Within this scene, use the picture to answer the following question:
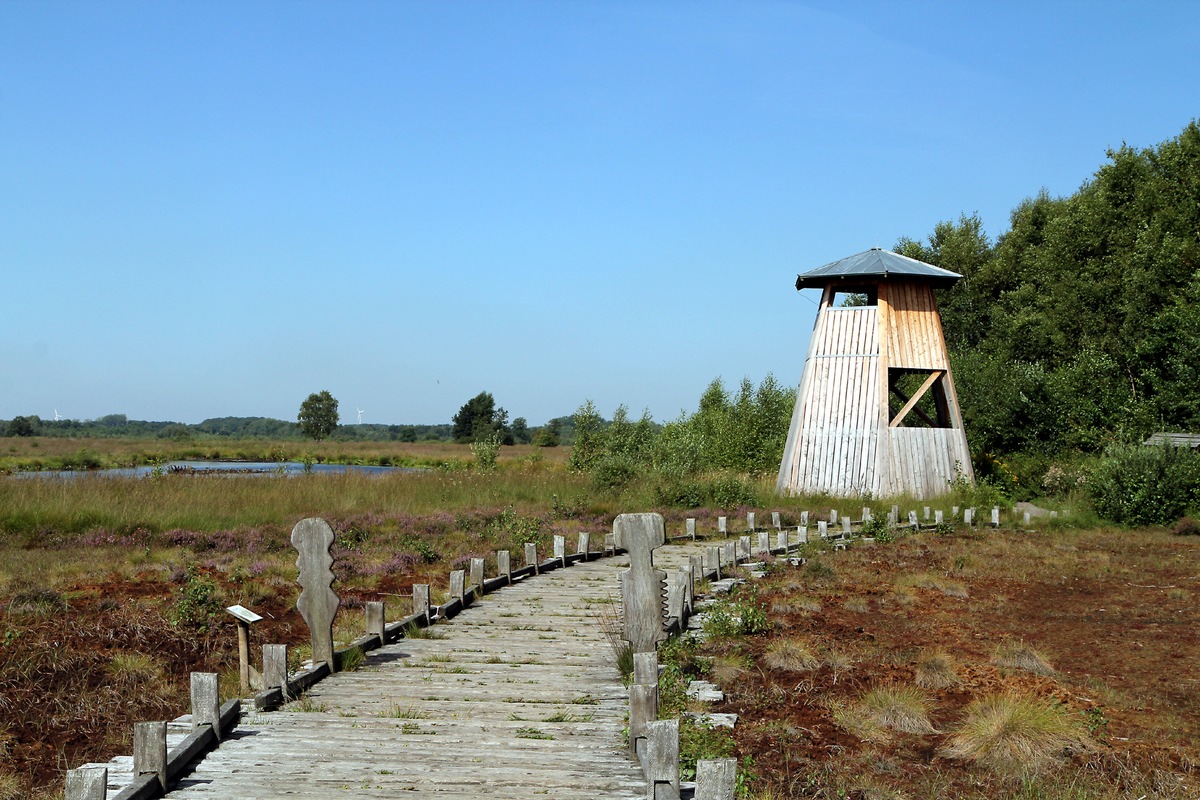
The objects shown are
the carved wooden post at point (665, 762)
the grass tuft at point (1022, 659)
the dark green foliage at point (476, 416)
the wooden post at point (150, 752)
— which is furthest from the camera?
the dark green foliage at point (476, 416)

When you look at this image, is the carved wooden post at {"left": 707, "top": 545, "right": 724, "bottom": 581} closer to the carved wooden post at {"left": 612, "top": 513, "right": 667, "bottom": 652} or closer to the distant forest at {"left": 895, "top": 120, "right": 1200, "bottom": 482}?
the carved wooden post at {"left": 612, "top": 513, "right": 667, "bottom": 652}

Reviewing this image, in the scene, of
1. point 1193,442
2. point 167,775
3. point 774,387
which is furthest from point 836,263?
point 167,775

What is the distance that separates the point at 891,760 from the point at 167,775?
5.84 m

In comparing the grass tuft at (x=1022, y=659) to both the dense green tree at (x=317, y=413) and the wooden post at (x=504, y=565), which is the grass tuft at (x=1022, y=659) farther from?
the dense green tree at (x=317, y=413)

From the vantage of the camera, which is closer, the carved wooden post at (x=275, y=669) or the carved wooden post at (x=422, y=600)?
the carved wooden post at (x=275, y=669)

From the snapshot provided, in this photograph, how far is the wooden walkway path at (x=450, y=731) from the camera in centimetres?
740

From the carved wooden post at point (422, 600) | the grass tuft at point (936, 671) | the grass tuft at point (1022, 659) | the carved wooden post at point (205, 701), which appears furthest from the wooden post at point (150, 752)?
the grass tuft at point (1022, 659)

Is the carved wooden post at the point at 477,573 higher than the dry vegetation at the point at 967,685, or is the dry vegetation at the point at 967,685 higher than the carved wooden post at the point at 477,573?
the carved wooden post at the point at 477,573

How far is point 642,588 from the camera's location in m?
10.9

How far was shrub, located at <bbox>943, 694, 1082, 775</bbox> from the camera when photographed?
9031 mm

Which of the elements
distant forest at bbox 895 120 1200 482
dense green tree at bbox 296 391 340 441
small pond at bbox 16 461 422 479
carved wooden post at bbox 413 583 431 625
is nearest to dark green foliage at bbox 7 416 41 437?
dense green tree at bbox 296 391 340 441

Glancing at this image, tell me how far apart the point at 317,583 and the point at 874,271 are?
26.2 m

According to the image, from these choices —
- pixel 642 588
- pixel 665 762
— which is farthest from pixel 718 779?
pixel 642 588

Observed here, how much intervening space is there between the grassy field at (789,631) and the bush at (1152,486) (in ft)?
6.15
